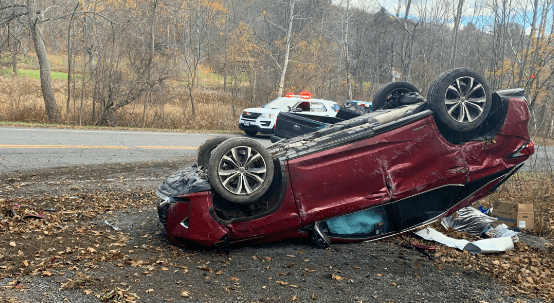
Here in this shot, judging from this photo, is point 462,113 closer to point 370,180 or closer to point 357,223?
point 370,180

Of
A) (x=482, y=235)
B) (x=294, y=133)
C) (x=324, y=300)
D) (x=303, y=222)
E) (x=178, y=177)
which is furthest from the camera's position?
(x=294, y=133)

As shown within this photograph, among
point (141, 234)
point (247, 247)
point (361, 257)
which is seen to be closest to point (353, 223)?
point (361, 257)

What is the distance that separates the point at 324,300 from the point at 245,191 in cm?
130

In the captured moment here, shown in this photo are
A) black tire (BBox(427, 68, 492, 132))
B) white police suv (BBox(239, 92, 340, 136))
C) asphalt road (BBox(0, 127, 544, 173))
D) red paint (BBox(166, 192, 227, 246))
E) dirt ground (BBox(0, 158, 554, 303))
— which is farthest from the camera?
white police suv (BBox(239, 92, 340, 136))

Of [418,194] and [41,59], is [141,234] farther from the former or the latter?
[41,59]

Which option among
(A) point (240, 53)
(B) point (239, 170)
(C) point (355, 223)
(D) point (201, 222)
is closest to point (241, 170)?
(B) point (239, 170)

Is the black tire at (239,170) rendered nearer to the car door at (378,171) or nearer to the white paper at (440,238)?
the car door at (378,171)

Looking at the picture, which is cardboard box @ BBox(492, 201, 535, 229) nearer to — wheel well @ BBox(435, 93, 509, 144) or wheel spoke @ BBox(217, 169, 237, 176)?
wheel well @ BBox(435, 93, 509, 144)

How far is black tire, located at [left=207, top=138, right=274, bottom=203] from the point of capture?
13.7 feet

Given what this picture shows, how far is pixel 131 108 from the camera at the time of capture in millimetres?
19594

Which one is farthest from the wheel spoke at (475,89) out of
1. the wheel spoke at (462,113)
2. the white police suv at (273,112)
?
the white police suv at (273,112)

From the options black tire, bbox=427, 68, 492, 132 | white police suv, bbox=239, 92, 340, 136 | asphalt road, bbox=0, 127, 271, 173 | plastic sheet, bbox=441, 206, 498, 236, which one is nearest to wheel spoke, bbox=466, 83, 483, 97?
black tire, bbox=427, 68, 492, 132

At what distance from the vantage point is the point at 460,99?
15.5 ft

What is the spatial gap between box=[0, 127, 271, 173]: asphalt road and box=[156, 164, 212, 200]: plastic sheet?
Answer: 489 cm
